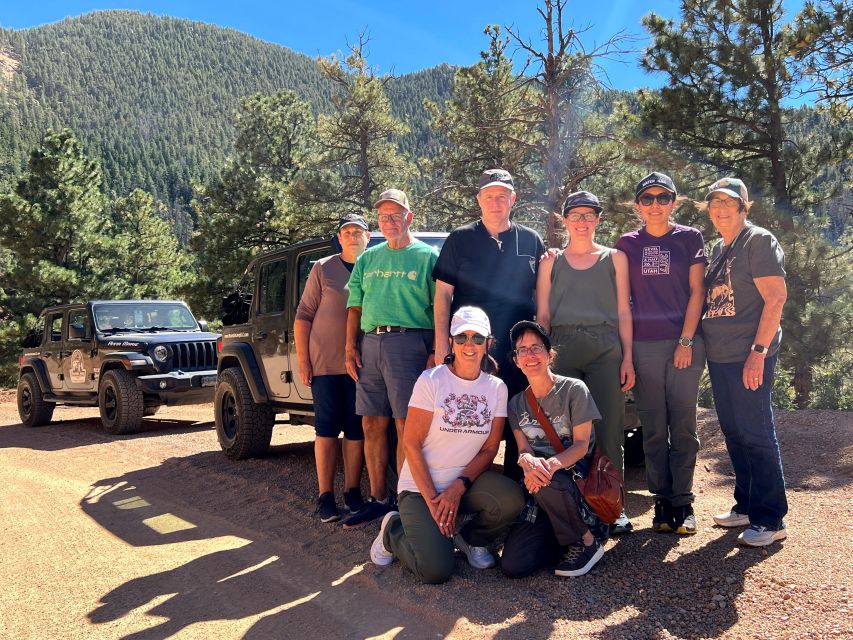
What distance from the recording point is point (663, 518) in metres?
4.26

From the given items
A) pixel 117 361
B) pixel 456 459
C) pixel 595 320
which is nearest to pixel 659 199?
pixel 595 320

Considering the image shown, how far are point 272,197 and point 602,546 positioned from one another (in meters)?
20.8

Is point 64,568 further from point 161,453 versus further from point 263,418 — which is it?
point 161,453

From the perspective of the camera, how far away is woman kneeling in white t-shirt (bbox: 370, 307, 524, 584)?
3693mm

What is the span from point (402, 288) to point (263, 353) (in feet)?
9.37

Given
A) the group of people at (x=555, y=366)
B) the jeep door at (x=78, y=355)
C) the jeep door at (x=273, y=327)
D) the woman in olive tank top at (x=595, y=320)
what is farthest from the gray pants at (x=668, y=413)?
the jeep door at (x=78, y=355)

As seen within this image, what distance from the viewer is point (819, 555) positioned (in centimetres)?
374

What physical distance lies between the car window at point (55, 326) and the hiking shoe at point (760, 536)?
36.7 ft

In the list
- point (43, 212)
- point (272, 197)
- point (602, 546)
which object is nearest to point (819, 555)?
point (602, 546)

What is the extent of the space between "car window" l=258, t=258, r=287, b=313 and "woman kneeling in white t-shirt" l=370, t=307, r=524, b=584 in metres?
3.15

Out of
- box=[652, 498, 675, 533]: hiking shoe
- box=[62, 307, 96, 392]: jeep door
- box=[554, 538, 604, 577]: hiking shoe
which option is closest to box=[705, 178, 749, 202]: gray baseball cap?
box=[652, 498, 675, 533]: hiking shoe

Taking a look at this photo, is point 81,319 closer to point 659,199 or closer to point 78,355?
point 78,355

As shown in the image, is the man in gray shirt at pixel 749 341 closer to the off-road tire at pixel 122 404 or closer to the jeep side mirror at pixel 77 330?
the off-road tire at pixel 122 404

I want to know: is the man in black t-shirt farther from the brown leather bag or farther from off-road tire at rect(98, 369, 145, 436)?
off-road tire at rect(98, 369, 145, 436)
